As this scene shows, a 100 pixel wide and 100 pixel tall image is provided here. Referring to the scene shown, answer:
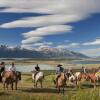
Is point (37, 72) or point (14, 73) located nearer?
point (14, 73)

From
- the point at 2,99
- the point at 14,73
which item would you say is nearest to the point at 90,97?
the point at 2,99

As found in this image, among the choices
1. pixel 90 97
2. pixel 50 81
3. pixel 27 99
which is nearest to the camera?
pixel 90 97

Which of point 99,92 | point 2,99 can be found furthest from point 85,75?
point 99,92

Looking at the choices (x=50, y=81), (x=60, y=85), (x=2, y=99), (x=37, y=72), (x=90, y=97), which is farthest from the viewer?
(x=50, y=81)

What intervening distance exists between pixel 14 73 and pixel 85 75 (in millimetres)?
10979

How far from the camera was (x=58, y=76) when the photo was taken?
33.6 meters

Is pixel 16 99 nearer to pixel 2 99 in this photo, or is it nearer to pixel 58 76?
pixel 2 99

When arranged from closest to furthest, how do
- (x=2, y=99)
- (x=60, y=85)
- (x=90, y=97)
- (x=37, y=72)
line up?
(x=90, y=97)
(x=2, y=99)
(x=60, y=85)
(x=37, y=72)

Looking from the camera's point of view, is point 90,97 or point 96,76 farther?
point 96,76

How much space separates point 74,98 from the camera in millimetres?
18734

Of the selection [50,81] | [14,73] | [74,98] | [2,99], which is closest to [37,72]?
[14,73]

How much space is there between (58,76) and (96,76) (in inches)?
318

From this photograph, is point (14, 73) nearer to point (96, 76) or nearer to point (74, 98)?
point (96, 76)

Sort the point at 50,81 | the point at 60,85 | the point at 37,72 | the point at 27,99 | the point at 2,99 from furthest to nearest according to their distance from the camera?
the point at 50,81 < the point at 37,72 < the point at 60,85 < the point at 2,99 < the point at 27,99
